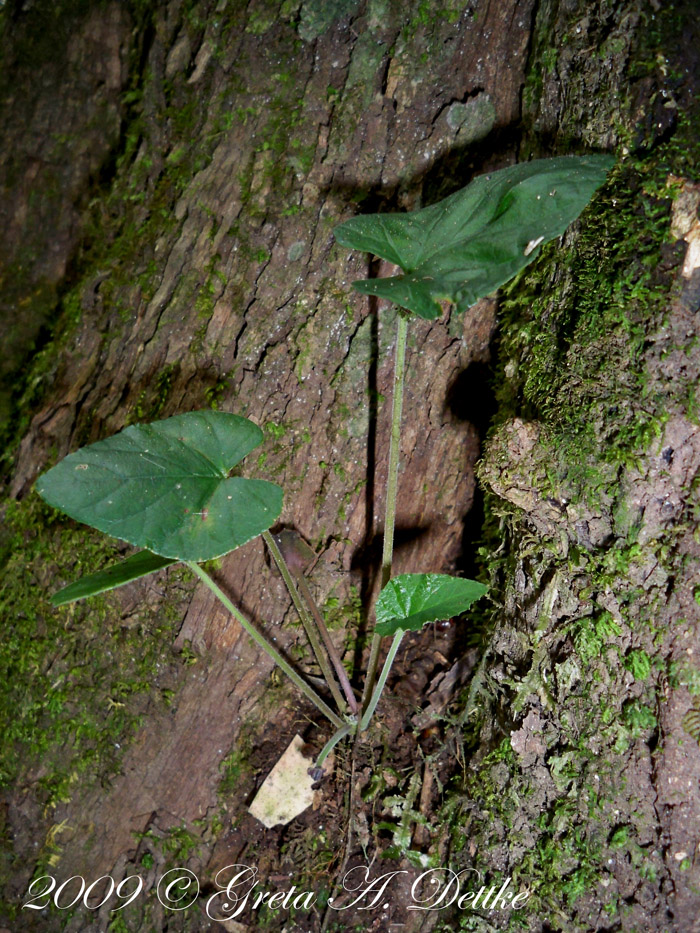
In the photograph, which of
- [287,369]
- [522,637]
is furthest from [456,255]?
[522,637]

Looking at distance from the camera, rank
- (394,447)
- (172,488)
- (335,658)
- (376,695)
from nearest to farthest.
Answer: (172,488), (394,447), (376,695), (335,658)

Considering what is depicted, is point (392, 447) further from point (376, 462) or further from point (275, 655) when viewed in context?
point (275, 655)

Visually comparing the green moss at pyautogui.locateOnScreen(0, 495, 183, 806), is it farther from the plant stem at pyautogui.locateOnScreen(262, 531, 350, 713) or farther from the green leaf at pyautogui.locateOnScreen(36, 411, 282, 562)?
the green leaf at pyautogui.locateOnScreen(36, 411, 282, 562)

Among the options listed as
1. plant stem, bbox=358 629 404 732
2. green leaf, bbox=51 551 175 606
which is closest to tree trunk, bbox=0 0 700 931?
plant stem, bbox=358 629 404 732

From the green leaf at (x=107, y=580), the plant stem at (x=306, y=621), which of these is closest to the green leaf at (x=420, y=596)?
the plant stem at (x=306, y=621)

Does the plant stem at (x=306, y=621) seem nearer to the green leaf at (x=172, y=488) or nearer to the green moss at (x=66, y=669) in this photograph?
the green leaf at (x=172, y=488)

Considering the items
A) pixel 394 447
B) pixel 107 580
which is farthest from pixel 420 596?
pixel 107 580

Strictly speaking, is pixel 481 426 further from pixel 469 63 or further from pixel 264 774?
pixel 264 774
